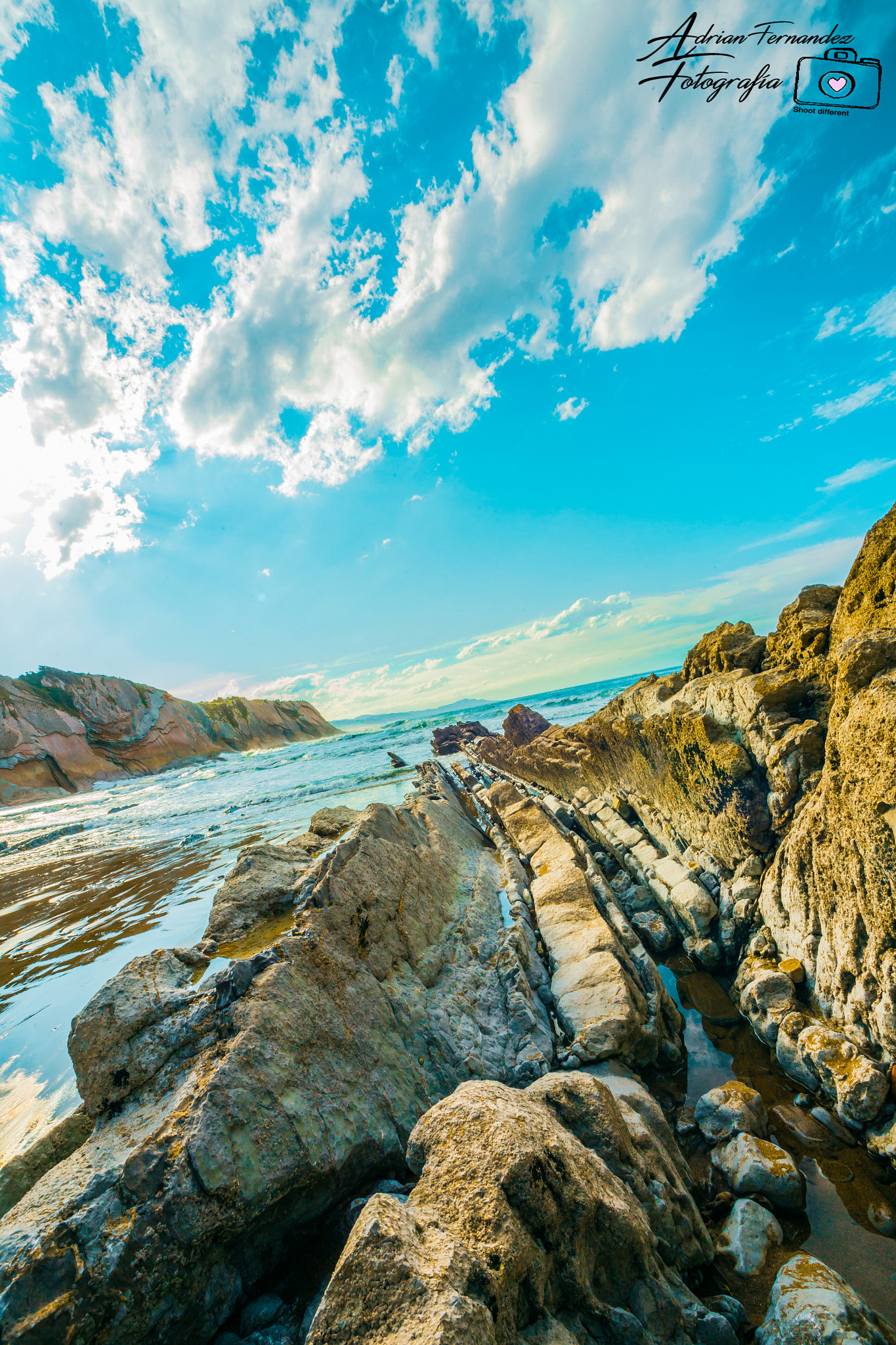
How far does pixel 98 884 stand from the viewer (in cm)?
1240

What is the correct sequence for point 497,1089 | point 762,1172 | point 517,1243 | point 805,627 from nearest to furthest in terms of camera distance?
point 517,1243
point 497,1089
point 762,1172
point 805,627

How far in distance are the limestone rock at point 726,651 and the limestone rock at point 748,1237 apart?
639 cm

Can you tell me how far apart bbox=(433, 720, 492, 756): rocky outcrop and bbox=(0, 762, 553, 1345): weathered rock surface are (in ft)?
89.0

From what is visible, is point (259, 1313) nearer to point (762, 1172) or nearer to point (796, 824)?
point (762, 1172)

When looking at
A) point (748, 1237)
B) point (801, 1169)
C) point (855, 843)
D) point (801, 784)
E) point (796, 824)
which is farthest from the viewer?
point (801, 784)

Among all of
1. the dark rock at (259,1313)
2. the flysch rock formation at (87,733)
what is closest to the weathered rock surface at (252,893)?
the dark rock at (259,1313)

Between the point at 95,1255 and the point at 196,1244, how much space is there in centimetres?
44

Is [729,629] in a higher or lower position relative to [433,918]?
higher

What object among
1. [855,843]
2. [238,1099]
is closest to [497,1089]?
[238,1099]

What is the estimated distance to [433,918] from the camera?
5.89 metres

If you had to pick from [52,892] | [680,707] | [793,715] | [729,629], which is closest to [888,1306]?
[793,715]

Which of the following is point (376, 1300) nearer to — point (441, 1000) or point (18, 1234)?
point (18, 1234)

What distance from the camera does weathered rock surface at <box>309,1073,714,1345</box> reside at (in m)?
1.87

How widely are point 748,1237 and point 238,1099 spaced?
3.42 metres
